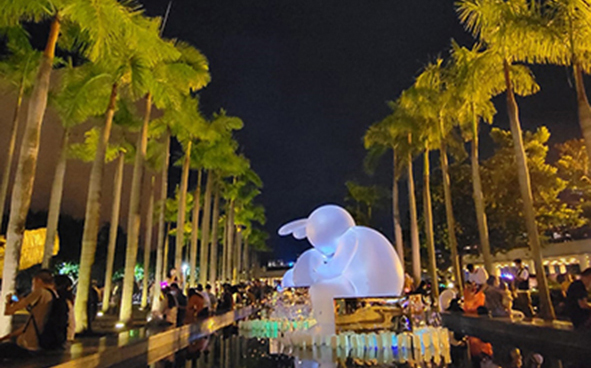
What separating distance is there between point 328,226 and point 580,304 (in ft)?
19.2

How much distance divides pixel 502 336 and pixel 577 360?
3662 mm

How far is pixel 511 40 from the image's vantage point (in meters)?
14.4

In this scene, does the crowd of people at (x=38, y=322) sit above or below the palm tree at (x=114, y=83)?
below

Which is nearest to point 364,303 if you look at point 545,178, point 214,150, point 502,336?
point 502,336

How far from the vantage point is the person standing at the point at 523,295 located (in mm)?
14325

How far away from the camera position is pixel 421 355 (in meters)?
9.69

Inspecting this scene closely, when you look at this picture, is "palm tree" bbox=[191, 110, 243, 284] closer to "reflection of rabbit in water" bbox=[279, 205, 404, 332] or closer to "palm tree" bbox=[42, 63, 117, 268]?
"palm tree" bbox=[42, 63, 117, 268]

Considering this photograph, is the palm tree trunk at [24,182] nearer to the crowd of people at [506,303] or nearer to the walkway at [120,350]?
the walkway at [120,350]

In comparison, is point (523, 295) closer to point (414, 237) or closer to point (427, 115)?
point (427, 115)

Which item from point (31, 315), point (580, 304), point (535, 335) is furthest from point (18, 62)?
point (580, 304)

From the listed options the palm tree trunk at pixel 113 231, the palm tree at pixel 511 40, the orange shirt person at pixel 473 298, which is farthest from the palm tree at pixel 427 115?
the palm tree trunk at pixel 113 231

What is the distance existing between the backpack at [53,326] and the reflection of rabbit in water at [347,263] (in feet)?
19.0

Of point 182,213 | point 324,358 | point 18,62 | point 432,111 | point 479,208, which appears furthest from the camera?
point 432,111

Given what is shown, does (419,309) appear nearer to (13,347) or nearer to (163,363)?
(163,363)
